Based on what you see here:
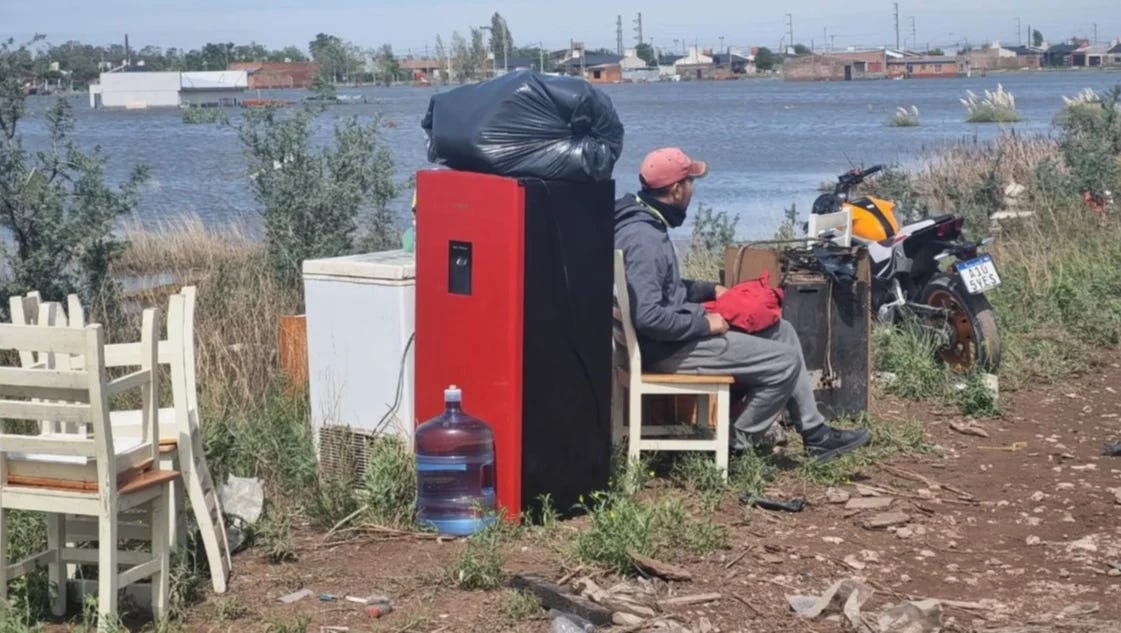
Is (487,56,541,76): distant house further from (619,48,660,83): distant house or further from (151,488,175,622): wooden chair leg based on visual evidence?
(619,48,660,83): distant house

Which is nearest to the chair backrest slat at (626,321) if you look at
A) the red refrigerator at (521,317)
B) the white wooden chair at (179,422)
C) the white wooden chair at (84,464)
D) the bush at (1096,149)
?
the red refrigerator at (521,317)

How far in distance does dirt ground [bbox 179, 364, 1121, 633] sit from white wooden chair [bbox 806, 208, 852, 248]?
150cm

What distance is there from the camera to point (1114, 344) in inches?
412

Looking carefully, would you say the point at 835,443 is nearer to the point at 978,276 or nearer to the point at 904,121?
the point at 978,276

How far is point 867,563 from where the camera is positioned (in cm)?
618

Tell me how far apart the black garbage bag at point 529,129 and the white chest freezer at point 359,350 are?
61cm

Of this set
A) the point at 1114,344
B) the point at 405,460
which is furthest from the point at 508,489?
the point at 1114,344

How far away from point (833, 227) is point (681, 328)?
2.32 meters

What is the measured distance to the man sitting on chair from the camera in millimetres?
6914

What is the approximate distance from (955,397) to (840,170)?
24.0m

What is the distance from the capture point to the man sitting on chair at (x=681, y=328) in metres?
6.91

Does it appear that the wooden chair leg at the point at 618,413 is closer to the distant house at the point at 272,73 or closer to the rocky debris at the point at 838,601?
the rocky debris at the point at 838,601

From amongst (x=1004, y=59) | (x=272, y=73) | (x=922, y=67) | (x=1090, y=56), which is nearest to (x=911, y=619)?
(x=272, y=73)

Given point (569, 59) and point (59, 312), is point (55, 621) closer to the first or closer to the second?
point (59, 312)
